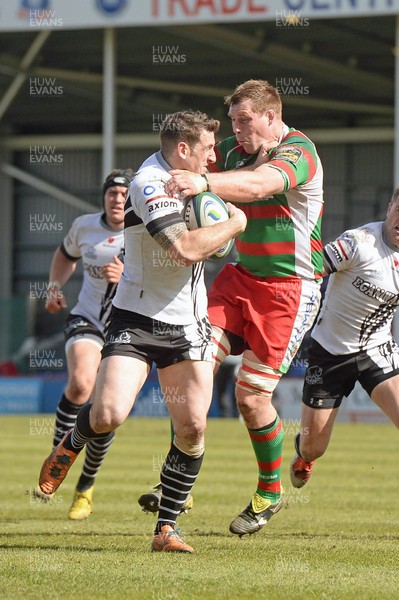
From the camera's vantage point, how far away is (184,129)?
6.73 m

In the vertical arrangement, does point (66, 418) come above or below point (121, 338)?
below

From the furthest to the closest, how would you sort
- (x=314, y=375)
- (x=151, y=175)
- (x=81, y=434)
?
(x=314, y=375), (x=81, y=434), (x=151, y=175)

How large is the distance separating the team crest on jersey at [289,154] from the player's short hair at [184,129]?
654mm

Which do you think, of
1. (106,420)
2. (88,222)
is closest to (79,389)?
(88,222)

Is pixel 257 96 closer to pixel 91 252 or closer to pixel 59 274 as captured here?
pixel 91 252

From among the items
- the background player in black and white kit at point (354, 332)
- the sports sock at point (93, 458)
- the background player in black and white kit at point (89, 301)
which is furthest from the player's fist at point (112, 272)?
the background player in black and white kit at point (354, 332)

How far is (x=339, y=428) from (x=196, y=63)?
43.9ft

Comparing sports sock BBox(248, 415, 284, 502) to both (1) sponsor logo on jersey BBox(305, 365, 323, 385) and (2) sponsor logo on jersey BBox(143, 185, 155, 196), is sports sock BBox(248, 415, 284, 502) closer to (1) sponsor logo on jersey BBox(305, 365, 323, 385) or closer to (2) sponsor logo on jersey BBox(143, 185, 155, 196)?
(1) sponsor logo on jersey BBox(305, 365, 323, 385)

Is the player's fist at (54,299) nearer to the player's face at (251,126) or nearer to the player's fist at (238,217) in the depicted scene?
the player's face at (251,126)

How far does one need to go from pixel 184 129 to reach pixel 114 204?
3.07m

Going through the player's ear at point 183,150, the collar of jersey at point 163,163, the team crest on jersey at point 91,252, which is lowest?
the team crest on jersey at point 91,252

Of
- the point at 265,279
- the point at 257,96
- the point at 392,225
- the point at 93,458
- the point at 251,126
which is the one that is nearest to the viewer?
the point at 257,96

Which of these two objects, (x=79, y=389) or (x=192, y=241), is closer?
(x=192, y=241)

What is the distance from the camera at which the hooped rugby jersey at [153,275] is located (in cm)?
674
